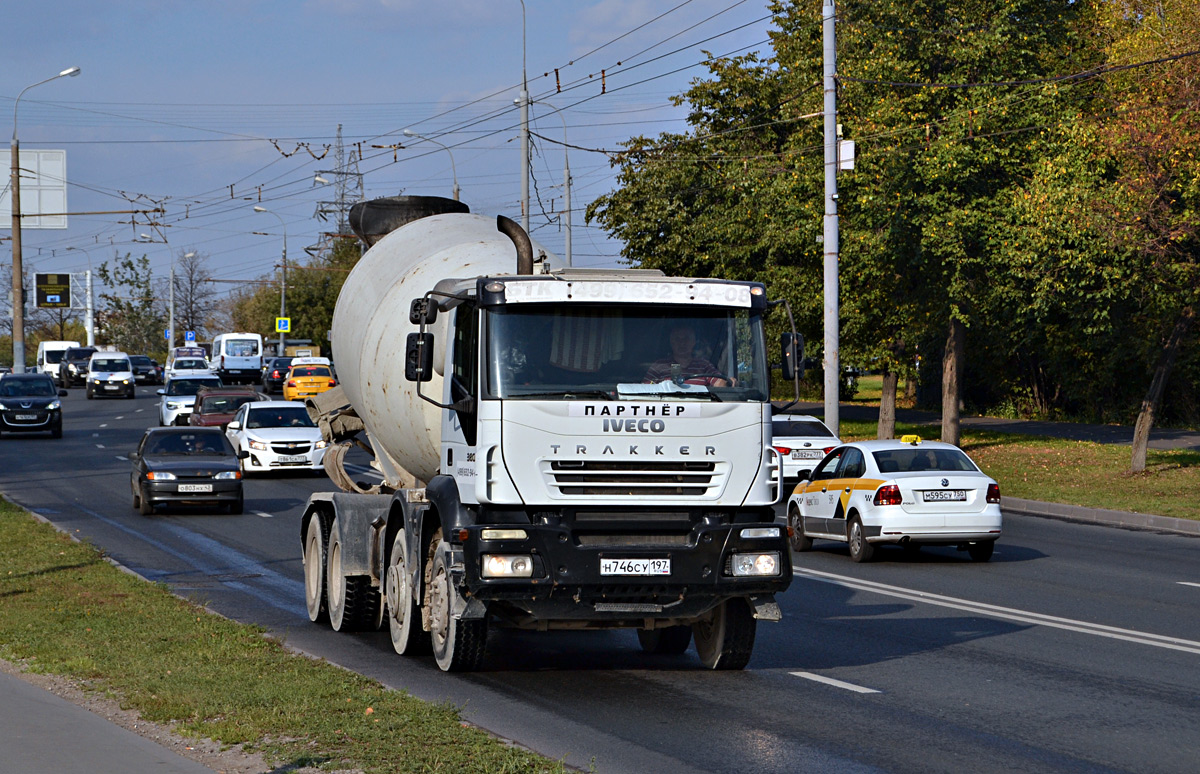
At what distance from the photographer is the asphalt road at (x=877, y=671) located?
787cm

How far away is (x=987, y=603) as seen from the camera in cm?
1395

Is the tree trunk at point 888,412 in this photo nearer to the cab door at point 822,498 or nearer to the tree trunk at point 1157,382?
the tree trunk at point 1157,382

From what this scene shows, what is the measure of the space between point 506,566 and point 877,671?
119 inches

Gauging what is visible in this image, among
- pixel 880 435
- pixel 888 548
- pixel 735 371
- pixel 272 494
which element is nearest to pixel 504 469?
pixel 735 371

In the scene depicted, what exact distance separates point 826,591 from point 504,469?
6.84 meters

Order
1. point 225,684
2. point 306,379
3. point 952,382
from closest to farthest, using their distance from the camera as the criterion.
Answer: point 225,684
point 952,382
point 306,379

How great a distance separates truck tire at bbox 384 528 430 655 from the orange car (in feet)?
140

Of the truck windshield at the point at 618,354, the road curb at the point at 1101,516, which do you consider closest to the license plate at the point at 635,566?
the truck windshield at the point at 618,354

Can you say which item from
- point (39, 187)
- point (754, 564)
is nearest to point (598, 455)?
point (754, 564)

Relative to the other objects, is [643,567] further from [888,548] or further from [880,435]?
[880,435]

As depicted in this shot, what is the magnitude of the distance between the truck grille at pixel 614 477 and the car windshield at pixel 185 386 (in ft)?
123

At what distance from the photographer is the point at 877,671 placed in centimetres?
1043

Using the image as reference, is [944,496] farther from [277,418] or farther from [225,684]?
[277,418]

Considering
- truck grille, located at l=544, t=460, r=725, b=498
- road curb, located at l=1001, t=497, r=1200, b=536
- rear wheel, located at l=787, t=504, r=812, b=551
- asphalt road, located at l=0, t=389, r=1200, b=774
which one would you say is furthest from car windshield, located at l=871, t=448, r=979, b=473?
truck grille, located at l=544, t=460, r=725, b=498
